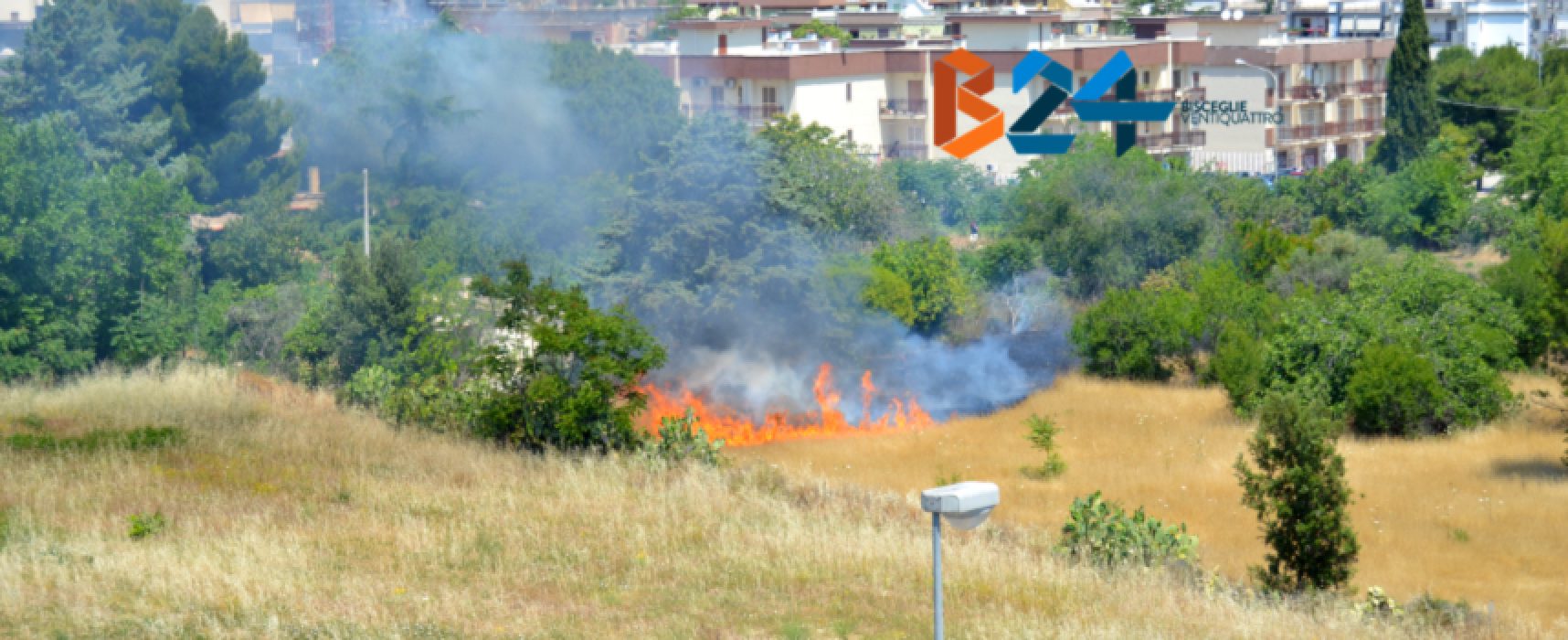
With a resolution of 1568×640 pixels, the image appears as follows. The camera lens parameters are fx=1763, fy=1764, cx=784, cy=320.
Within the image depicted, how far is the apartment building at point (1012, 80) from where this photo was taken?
211 feet

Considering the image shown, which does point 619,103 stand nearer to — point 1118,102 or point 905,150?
point 905,150

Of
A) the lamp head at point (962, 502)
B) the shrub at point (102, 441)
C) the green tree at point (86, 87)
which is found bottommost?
the shrub at point (102, 441)

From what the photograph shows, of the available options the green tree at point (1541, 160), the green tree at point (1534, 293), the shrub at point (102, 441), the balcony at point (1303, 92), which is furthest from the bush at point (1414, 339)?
the balcony at point (1303, 92)

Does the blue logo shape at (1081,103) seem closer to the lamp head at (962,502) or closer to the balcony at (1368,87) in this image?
the balcony at (1368,87)

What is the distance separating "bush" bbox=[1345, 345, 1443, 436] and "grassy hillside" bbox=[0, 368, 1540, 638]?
13.7m

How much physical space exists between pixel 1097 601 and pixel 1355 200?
4538 cm

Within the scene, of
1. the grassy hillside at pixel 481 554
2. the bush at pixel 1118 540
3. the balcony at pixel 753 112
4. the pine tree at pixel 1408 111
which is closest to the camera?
the grassy hillside at pixel 481 554

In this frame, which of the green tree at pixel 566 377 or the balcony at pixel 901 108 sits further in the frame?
the balcony at pixel 901 108

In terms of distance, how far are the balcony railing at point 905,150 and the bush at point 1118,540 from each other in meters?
48.0

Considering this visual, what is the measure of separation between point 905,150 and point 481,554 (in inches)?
2006

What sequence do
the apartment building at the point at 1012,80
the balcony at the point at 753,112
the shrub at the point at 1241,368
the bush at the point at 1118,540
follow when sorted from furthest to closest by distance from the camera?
the apartment building at the point at 1012,80 → the balcony at the point at 753,112 → the shrub at the point at 1241,368 → the bush at the point at 1118,540

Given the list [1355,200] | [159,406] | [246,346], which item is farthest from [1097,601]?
[1355,200]

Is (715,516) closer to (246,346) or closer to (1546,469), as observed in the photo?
(1546,469)

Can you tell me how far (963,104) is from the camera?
2677 inches
